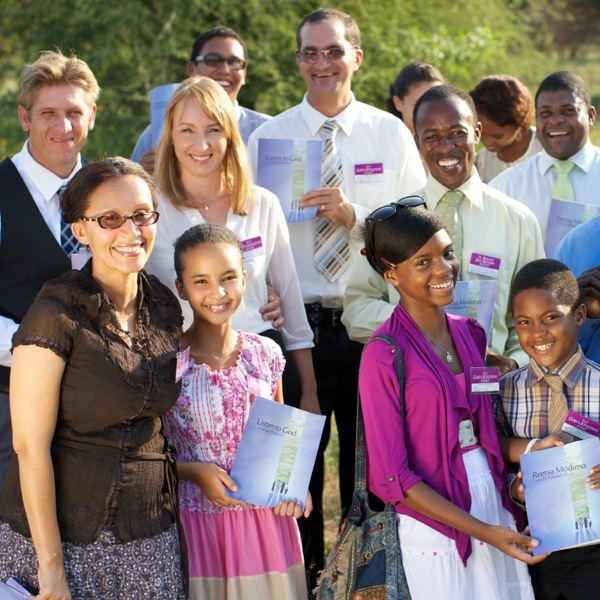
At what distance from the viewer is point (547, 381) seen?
361 centimetres

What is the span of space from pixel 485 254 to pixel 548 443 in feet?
3.81

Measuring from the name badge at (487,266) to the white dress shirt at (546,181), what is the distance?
3.78 feet

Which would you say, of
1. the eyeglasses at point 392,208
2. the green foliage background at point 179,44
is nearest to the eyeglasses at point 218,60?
the eyeglasses at point 392,208

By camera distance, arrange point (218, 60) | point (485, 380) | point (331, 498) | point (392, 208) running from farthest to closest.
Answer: point (331, 498), point (218, 60), point (392, 208), point (485, 380)

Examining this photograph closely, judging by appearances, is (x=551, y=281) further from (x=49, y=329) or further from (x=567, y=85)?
(x=567, y=85)

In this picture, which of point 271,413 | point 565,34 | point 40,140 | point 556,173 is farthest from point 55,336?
point 565,34

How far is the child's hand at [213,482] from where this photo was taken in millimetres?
3588

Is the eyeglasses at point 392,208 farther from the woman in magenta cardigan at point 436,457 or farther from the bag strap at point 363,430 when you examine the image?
the bag strap at point 363,430

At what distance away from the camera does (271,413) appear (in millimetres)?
3574

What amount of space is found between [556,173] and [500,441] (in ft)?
7.64

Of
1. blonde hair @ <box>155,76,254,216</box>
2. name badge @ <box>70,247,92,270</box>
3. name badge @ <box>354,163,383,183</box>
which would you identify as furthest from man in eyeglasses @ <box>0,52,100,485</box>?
name badge @ <box>354,163,383,183</box>

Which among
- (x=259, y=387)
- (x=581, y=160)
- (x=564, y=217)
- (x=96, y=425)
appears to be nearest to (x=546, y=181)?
(x=581, y=160)

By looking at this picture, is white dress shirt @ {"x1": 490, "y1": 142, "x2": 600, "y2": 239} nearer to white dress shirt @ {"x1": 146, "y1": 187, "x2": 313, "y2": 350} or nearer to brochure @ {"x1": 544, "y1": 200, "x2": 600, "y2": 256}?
brochure @ {"x1": 544, "y1": 200, "x2": 600, "y2": 256}

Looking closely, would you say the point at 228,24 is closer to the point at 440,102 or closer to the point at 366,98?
the point at 366,98
